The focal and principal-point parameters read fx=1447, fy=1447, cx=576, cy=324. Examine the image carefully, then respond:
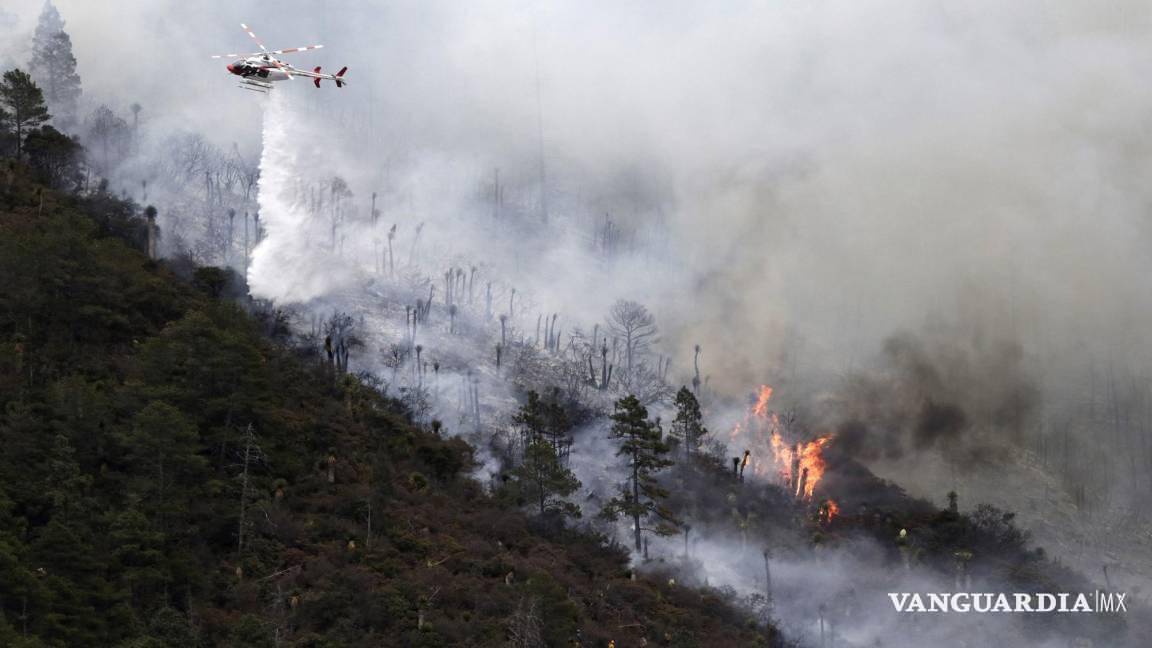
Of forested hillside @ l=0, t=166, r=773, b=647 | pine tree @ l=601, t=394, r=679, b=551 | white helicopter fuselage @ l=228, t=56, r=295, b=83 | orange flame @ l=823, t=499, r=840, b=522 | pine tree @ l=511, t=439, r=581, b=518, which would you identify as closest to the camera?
forested hillside @ l=0, t=166, r=773, b=647

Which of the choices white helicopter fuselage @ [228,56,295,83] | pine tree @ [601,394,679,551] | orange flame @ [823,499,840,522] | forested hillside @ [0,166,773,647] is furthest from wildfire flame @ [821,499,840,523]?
white helicopter fuselage @ [228,56,295,83]

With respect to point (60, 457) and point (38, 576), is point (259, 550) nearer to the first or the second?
point (60, 457)

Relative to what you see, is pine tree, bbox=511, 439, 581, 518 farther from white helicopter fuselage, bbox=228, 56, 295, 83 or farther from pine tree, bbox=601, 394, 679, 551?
white helicopter fuselage, bbox=228, 56, 295, 83

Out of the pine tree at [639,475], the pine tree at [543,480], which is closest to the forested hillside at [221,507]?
the pine tree at [543,480]

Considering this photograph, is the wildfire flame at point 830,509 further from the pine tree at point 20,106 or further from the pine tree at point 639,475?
the pine tree at point 20,106

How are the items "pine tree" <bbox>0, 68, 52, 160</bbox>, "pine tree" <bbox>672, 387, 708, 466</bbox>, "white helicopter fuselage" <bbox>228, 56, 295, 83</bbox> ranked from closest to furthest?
"white helicopter fuselage" <bbox>228, 56, 295, 83</bbox> < "pine tree" <bbox>0, 68, 52, 160</bbox> < "pine tree" <bbox>672, 387, 708, 466</bbox>
